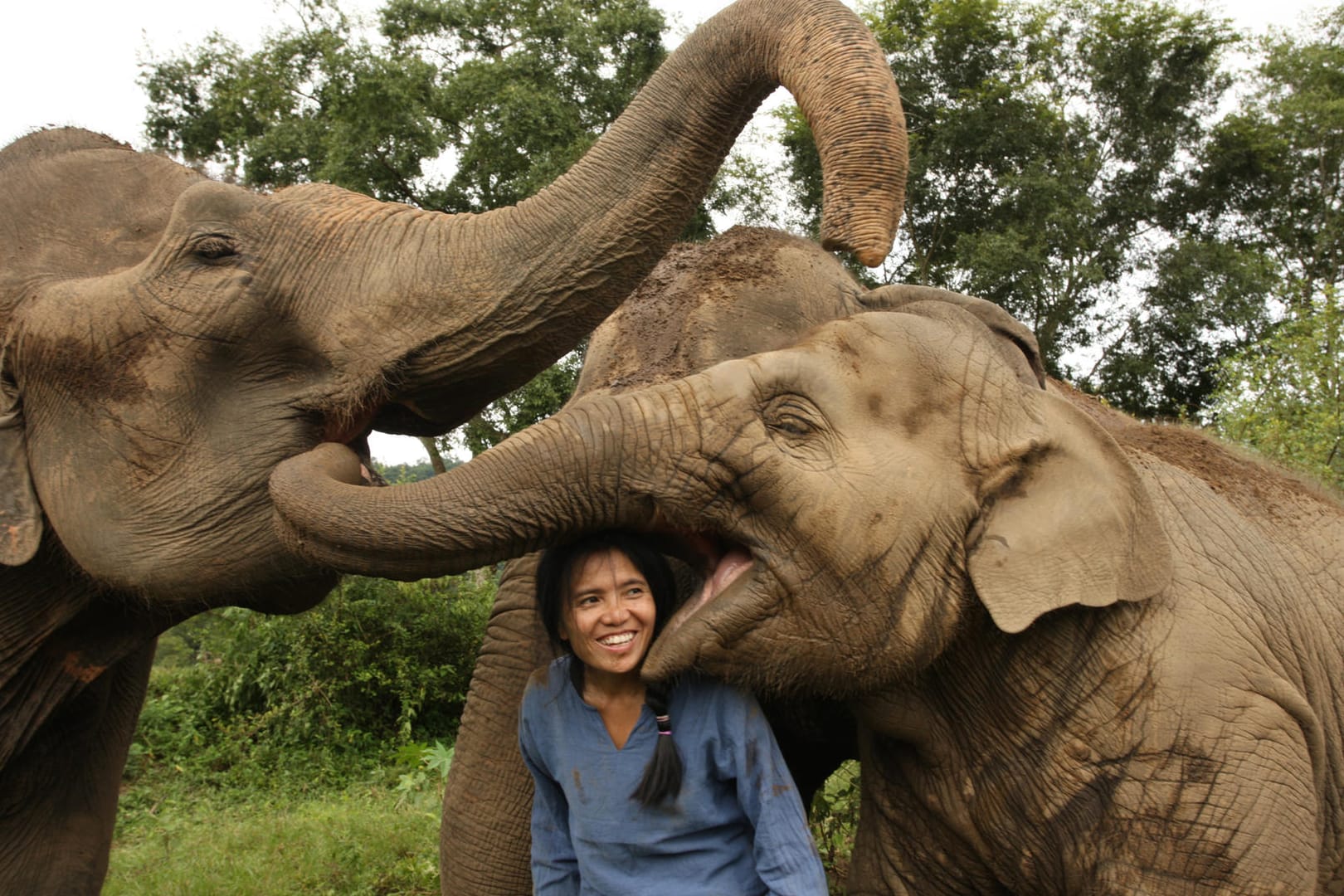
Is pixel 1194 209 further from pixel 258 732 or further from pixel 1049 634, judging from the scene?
pixel 1049 634

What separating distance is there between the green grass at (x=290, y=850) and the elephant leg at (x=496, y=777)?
76.2 inches

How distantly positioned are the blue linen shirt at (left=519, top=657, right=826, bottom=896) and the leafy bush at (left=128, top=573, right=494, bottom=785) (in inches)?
205

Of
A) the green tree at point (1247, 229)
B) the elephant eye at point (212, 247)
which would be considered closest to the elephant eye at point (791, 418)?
the elephant eye at point (212, 247)

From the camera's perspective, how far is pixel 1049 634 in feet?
9.11

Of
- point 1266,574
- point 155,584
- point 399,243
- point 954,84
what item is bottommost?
point 155,584

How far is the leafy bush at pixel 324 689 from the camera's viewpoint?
782 centimetres

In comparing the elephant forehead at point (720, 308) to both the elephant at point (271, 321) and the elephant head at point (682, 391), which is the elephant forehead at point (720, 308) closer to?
the elephant head at point (682, 391)

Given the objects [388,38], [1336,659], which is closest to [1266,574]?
[1336,659]

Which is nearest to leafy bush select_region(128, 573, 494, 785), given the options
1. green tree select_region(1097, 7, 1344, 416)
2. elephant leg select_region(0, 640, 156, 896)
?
elephant leg select_region(0, 640, 156, 896)

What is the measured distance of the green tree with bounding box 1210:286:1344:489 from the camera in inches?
304

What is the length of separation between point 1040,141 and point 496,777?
19171 mm

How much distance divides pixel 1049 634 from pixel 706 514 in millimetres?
827

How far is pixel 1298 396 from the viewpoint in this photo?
29.7ft

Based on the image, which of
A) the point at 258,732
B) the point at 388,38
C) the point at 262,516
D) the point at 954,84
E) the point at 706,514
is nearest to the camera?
the point at 706,514
